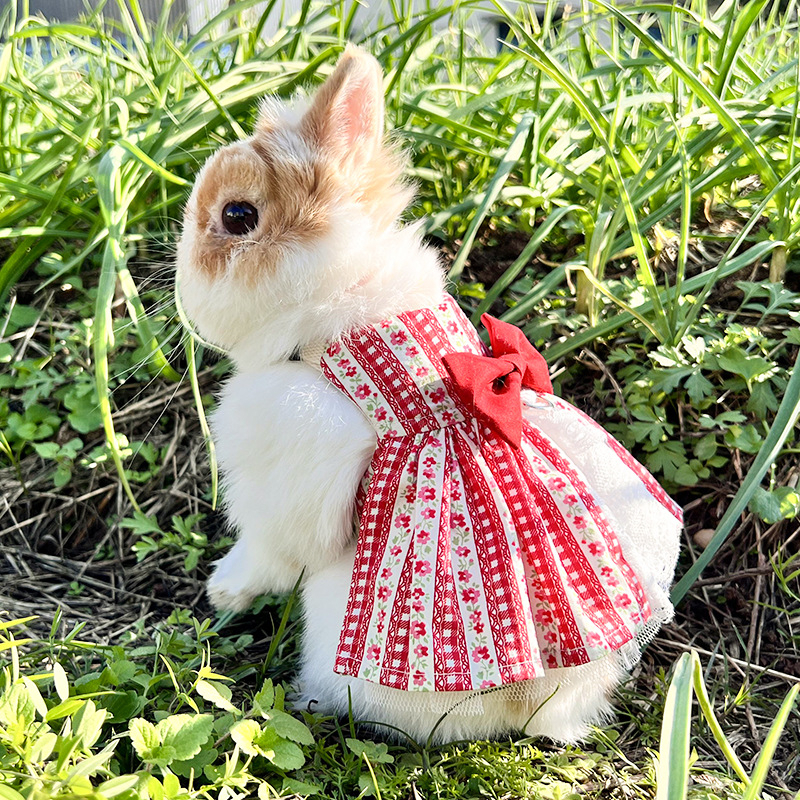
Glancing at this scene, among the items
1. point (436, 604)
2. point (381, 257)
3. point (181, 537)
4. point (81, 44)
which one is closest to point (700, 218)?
point (381, 257)

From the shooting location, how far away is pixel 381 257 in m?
1.08

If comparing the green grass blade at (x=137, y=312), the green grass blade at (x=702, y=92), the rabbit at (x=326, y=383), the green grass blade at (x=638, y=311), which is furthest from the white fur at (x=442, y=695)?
the green grass blade at (x=702, y=92)

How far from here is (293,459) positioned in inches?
39.6

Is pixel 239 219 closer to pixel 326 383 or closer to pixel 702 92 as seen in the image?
pixel 326 383

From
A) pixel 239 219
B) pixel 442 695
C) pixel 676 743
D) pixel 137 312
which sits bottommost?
pixel 442 695

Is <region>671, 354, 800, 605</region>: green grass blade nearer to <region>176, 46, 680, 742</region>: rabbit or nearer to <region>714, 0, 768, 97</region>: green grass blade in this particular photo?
<region>176, 46, 680, 742</region>: rabbit

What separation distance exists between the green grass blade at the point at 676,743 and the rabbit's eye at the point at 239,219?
791 mm

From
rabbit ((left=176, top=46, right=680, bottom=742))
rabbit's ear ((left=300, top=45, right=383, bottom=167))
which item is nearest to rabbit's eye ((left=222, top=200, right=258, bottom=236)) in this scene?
rabbit ((left=176, top=46, right=680, bottom=742))

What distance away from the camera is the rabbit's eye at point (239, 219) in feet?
3.50

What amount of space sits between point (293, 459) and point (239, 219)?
351 mm

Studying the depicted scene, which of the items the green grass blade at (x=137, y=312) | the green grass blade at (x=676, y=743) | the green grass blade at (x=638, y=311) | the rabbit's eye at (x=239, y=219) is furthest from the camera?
the green grass blade at (x=638, y=311)

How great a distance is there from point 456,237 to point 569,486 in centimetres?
89

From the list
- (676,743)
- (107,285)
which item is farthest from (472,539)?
(107,285)

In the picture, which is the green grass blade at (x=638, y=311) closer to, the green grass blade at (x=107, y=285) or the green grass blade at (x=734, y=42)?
the green grass blade at (x=734, y=42)
